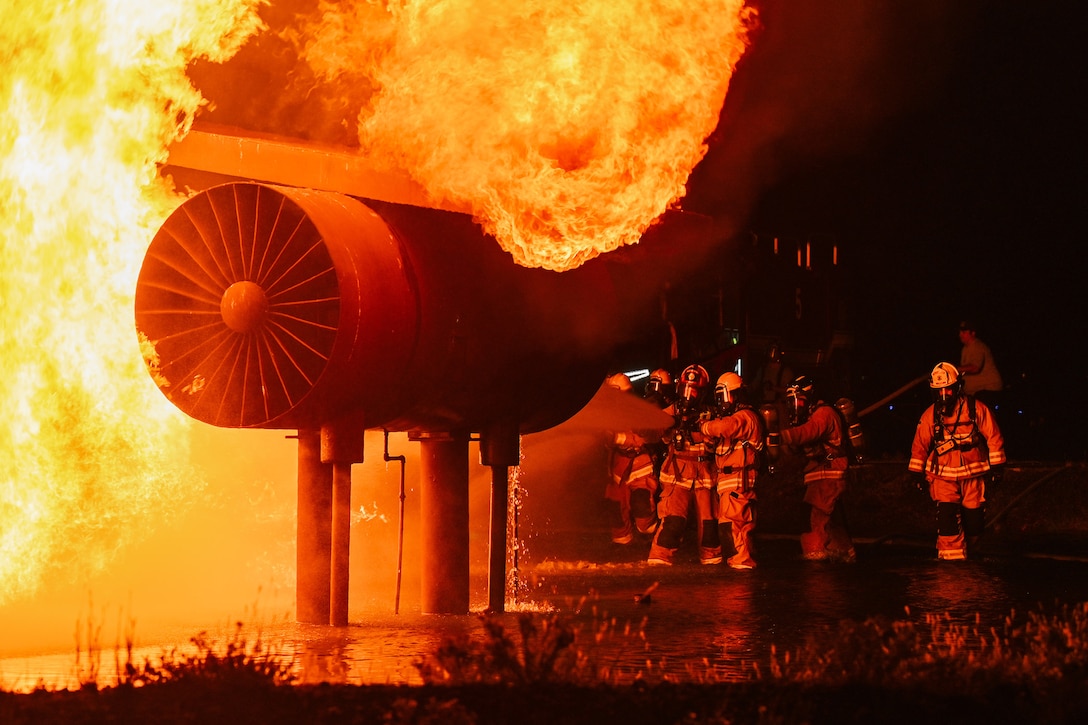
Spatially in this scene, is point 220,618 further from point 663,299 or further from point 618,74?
point 663,299

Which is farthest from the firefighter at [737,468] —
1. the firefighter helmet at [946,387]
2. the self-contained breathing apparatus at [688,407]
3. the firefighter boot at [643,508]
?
the firefighter boot at [643,508]

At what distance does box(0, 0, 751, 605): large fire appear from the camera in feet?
29.9

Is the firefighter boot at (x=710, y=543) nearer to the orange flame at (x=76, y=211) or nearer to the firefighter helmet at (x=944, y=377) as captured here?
the firefighter helmet at (x=944, y=377)

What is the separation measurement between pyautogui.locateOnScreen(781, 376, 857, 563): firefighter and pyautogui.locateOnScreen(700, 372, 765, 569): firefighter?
69 centimetres

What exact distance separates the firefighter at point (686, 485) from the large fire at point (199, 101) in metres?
5.59

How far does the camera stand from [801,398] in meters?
15.9

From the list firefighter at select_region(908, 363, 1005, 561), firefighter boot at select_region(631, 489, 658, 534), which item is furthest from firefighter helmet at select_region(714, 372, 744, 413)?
firefighter boot at select_region(631, 489, 658, 534)

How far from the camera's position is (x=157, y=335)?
8.78 meters

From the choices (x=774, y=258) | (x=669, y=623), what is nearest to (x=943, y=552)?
(x=669, y=623)

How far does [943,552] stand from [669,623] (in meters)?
6.10

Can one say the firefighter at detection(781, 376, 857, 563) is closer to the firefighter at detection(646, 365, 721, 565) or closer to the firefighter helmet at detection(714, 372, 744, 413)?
the firefighter helmet at detection(714, 372, 744, 413)

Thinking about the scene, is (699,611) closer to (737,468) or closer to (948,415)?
(737,468)

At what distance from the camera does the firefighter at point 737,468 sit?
14219mm

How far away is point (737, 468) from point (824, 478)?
1.16 meters
